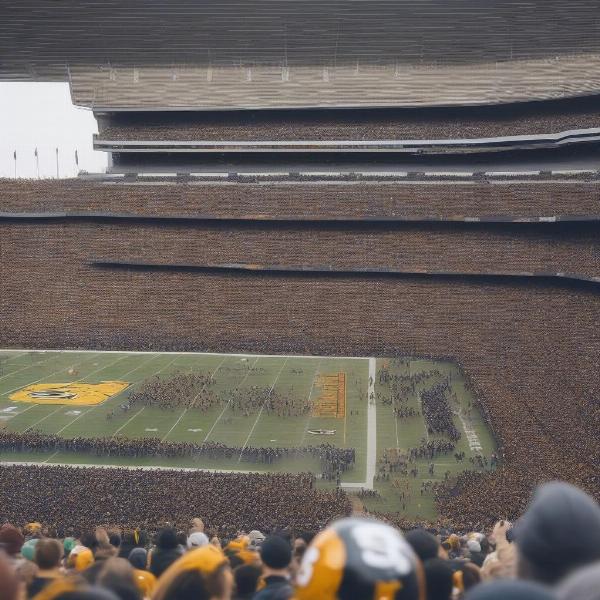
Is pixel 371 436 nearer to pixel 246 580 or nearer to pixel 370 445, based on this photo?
Answer: pixel 370 445

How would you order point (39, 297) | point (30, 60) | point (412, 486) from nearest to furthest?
1. point (412, 486)
2. point (39, 297)
3. point (30, 60)

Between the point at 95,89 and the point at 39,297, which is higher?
the point at 95,89

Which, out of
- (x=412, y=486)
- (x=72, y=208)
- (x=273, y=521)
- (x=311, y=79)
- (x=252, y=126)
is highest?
(x=311, y=79)

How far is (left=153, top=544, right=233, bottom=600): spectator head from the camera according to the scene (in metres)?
2.60

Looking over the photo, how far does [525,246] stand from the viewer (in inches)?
1353

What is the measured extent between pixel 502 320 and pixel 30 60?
105 ft

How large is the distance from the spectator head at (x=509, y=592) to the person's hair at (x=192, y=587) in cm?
119

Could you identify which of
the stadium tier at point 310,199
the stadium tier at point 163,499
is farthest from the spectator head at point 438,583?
the stadium tier at point 310,199

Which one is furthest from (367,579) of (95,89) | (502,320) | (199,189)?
(95,89)

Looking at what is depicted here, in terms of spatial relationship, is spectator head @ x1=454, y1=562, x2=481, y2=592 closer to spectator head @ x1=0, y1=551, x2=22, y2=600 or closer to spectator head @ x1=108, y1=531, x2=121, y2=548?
spectator head @ x1=0, y1=551, x2=22, y2=600

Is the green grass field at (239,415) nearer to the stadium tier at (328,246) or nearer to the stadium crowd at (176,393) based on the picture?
the stadium crowd at (176,393)

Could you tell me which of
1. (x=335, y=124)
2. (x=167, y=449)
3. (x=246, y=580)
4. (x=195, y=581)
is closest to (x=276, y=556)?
(x=246, y=580)

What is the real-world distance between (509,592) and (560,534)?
56cm

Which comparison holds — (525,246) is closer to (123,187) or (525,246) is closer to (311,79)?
(311,79)
